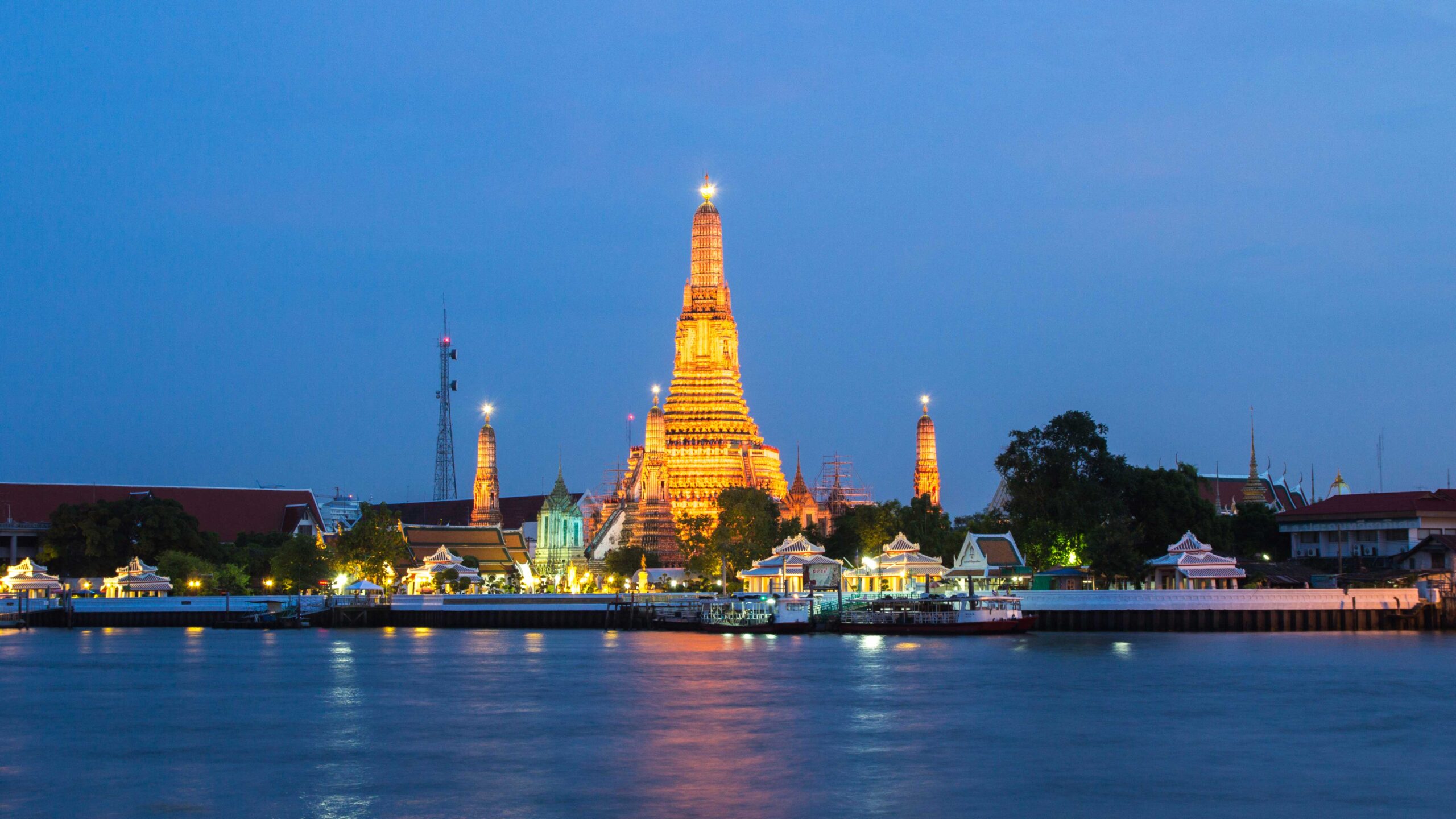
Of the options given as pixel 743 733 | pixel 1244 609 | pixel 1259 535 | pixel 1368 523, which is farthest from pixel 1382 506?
pixel 743 733

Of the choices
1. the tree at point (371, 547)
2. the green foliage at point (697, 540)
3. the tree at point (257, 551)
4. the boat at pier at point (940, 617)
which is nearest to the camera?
the boat at pier at point (940, 617)

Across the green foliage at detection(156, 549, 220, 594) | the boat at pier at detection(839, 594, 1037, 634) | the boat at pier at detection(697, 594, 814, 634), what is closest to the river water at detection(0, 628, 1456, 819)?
the boat at pier at detection(839, 594, 1037, 634)

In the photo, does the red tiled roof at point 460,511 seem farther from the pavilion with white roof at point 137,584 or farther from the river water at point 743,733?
the river water at point 743,733

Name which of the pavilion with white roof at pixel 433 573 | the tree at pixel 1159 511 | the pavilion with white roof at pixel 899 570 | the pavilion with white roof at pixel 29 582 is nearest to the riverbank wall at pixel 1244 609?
the tree at pixel 1159 511

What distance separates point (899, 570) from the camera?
72250mm

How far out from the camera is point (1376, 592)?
205 ft

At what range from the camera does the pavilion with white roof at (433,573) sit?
84.3 meters

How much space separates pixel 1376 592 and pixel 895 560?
62.7ft

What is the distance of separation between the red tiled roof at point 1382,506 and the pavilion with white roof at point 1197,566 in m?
17.6

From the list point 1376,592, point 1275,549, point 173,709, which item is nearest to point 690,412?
point 1275,549

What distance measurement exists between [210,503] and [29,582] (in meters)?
32.4

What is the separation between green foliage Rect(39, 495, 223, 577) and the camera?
8775 centimetres

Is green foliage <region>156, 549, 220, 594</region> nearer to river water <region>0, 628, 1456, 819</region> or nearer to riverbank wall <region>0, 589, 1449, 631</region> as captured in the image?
riverbank wall <region>0, 589, 1449, 631</region>

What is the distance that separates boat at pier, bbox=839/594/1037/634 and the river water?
23.2 feet
